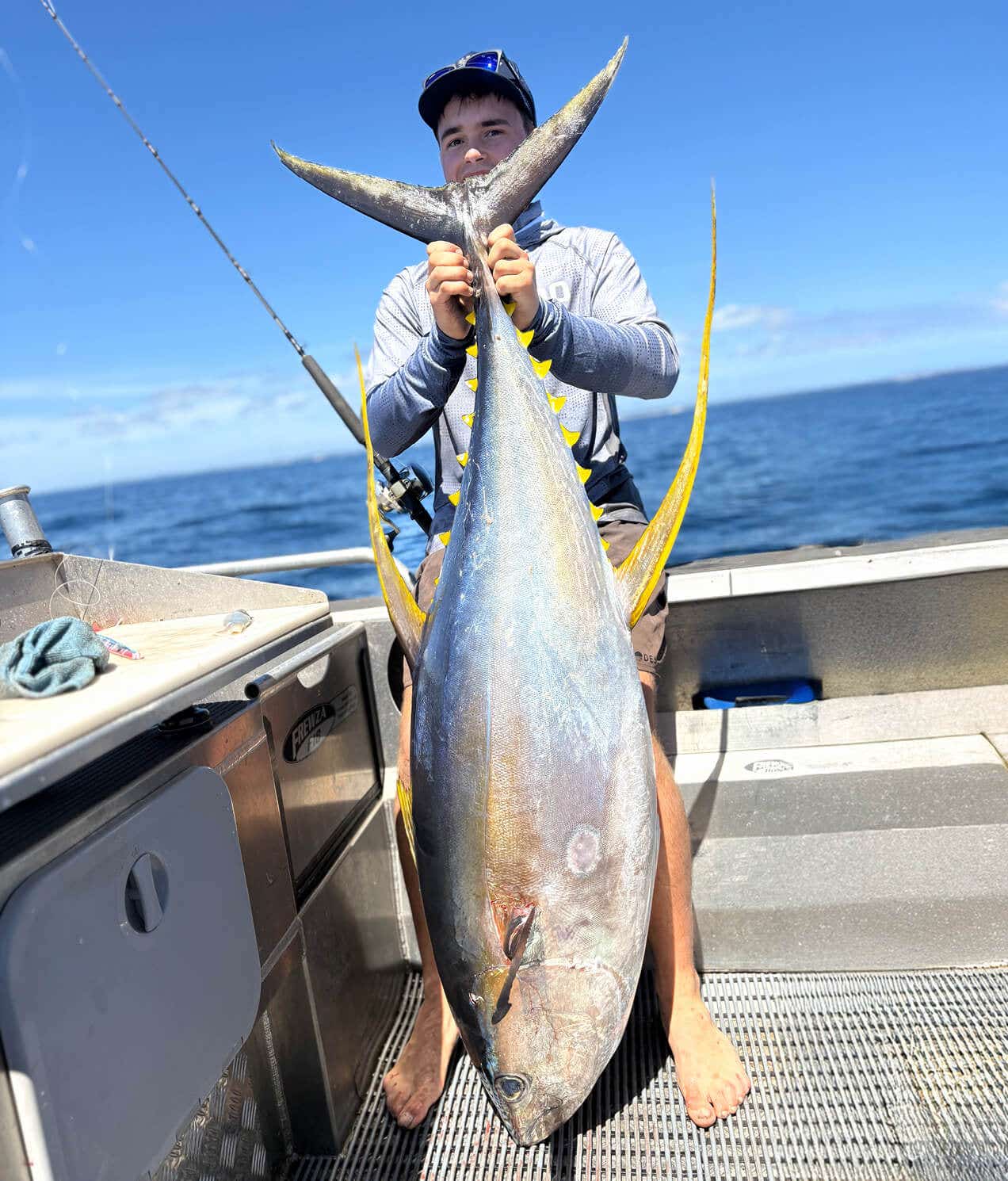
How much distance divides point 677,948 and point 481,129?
177 cm

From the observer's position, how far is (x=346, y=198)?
1.42 m

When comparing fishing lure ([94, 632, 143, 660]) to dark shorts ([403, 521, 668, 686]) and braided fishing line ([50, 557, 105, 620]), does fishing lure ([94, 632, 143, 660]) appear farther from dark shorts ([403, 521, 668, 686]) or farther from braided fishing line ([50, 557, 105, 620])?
dark shorts ([403, 521, 668, 686])

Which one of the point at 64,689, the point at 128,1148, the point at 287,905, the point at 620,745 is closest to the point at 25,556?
the point at 64,689

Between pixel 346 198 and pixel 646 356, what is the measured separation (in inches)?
25.3

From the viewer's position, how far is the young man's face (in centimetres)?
193

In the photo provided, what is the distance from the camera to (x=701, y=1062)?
1698 mm

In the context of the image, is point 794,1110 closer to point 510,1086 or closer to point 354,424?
point 510,1086

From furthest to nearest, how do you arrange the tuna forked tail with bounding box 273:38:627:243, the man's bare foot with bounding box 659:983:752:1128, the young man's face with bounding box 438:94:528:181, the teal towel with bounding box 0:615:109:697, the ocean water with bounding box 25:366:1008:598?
the ocean water with bounding box 25:366:1008:598 < the young man's face with bounding box 438:94:528:181 < the man's bare foot with bounding box 659:983:752:1128 < the tuna forked tail with bounding box 273:38:627:243 < the teal towel with bounding box 0:615:109:697

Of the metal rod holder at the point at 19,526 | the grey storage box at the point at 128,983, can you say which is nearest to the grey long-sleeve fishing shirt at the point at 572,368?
the metal rod holder at the point at 19,526

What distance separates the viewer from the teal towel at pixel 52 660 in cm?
110

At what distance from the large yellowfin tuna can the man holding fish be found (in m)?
0.23

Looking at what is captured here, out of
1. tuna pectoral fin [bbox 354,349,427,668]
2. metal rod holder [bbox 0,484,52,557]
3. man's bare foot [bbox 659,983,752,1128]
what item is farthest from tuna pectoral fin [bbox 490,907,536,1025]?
metal rod holder [bbox 0,484,52,557]

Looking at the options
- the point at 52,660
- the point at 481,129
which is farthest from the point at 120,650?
the point at 481,129

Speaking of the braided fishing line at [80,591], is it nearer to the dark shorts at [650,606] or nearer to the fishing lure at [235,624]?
the fishing lure at [235,624]
